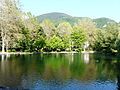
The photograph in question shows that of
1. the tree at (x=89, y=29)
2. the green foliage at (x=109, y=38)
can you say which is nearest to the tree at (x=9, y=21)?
the green foliage at (x=109, y=38)

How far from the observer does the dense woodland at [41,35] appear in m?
104

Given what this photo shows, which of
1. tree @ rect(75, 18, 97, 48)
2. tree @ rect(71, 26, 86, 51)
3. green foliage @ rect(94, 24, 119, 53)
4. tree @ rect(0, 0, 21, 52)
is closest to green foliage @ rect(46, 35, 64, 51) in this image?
tree @ rect(71, 26, 86, 51)

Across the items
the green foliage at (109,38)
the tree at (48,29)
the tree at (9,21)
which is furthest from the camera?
the tree at (48,29)

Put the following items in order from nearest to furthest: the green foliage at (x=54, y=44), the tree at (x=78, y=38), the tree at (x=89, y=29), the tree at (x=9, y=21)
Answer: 1. the tree at (x=9, y=21)
2. the green foliage at (x=54, y=44)
3. the tree at (x=78, y=38)
4. the tree at (x=89, y=29)

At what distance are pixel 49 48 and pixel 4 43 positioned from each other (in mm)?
25978

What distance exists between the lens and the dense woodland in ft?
341

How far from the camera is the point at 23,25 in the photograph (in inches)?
4466

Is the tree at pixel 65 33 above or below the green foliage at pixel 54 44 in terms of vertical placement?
above

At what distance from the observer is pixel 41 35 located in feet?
420

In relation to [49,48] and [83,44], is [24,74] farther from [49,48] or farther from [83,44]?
[83,44]

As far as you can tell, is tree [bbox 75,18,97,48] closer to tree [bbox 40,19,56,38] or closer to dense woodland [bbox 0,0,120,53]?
dense woodland [bbox 0,0,120,53]

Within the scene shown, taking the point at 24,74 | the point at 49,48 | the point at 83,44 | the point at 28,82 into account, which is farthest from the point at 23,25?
the point at 28,82

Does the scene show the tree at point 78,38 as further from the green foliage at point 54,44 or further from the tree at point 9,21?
the tree at point 9,21

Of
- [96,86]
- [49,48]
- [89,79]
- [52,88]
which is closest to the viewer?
[52,88]
